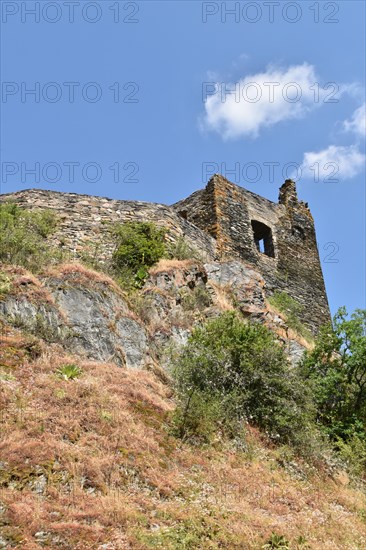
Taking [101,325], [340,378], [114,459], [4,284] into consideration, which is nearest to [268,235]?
[340,378]

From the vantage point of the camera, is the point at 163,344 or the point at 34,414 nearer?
the point at 34,414

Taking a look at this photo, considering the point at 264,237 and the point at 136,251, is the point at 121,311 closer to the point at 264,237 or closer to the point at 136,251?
the point at 136,251

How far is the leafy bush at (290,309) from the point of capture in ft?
55.1

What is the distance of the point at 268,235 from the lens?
70.7 feet

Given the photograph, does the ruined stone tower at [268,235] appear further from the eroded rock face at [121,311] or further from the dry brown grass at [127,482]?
the dry brown grass at [127,482]

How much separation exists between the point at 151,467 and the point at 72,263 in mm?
6233

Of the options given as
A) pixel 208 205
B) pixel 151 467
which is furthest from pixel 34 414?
pixel 208 205

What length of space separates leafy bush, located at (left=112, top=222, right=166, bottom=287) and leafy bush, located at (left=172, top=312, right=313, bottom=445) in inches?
122

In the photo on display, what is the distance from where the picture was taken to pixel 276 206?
2280 centimetres

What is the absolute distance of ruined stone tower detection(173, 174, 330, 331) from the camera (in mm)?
19406

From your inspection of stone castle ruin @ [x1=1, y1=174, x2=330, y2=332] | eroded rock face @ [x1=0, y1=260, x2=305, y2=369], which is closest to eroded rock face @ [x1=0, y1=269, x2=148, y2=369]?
eroded rock face @ [x1=0, y1=260, x2=305, y2=369]

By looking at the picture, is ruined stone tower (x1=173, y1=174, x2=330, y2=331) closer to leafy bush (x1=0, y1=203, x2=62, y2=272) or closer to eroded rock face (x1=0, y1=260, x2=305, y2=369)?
eroded rock face (x1=0, y1=260, x2=305, y2=369)

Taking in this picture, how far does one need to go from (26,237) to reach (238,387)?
6117mm

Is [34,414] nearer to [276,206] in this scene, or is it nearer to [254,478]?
[254,478]
